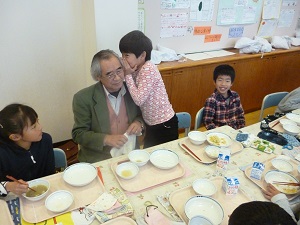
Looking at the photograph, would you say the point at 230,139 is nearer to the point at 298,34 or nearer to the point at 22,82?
the point at 22,82

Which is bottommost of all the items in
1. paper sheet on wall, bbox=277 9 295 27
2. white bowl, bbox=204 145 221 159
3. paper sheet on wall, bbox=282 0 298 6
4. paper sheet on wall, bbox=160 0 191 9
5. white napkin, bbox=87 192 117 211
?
white napkin, bbox=87 192 117 211

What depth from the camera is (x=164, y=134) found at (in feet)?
6.74

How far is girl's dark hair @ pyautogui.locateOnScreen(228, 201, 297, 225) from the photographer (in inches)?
29.5

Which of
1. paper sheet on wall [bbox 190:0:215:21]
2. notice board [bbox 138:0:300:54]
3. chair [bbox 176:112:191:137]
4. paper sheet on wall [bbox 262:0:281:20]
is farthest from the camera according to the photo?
paper sheet on wall [bbox 262:0:281:20]

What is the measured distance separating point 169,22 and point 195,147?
6.78ft

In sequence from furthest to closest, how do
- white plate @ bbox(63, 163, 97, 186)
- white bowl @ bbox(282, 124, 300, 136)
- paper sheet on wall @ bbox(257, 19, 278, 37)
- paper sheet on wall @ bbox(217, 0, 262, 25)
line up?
paper sheet on wall @ bbox(257, 19, 278, 37), paper sheet on wall @ bbox(217, 0, 262, 25), white bowl @ bbox(282, 124, 300, 136), white plate @ bbox(63, 163, 97, 186)

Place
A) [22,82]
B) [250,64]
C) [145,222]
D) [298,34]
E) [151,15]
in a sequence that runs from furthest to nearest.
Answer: [298,34] → [250,64] → [151,15] → [22,82] → [145,222]

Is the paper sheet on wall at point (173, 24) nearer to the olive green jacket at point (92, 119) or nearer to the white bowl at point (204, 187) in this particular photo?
the olive green jacket at point (92, 119)

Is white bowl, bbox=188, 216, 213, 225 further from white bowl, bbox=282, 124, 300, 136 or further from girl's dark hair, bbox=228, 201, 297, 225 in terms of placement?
white bowl, bbox=282, 124, 300, 136

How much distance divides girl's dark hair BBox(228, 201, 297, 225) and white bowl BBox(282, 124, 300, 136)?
4.19 feet

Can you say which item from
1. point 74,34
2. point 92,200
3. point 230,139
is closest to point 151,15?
point 74,34

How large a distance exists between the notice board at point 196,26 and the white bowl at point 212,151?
1933mm

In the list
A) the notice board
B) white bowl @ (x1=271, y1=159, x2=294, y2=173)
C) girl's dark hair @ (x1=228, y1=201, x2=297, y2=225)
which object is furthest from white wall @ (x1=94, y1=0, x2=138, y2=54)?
girl's dark hair @ (x1=228, y1=201, x2=297, y2=225)

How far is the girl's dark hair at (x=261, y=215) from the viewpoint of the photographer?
75 cm
